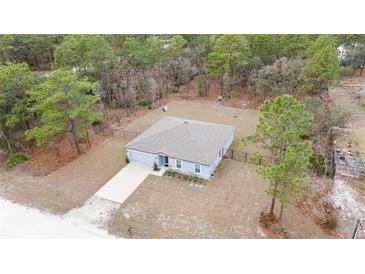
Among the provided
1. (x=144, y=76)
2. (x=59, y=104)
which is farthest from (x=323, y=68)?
(x=59, y=104)

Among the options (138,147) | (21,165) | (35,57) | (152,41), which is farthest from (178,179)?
(35,57)

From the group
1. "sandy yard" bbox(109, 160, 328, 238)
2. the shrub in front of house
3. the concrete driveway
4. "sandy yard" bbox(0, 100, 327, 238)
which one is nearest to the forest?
the shrub in front of house

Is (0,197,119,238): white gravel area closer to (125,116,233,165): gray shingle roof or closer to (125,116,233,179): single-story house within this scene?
(125,116,233,179): single-story house

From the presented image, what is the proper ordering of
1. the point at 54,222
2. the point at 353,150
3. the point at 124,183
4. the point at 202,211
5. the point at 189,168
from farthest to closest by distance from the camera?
the point at 353,150, the point at 189,168, the point at 124,183, the point at 202,211, the point at 54,222

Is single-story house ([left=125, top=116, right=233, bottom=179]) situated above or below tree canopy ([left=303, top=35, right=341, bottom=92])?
below

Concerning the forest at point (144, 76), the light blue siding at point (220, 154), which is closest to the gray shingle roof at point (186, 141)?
the light blue siding at point (220, 154)

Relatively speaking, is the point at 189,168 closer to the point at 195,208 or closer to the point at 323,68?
the point at 195,208
